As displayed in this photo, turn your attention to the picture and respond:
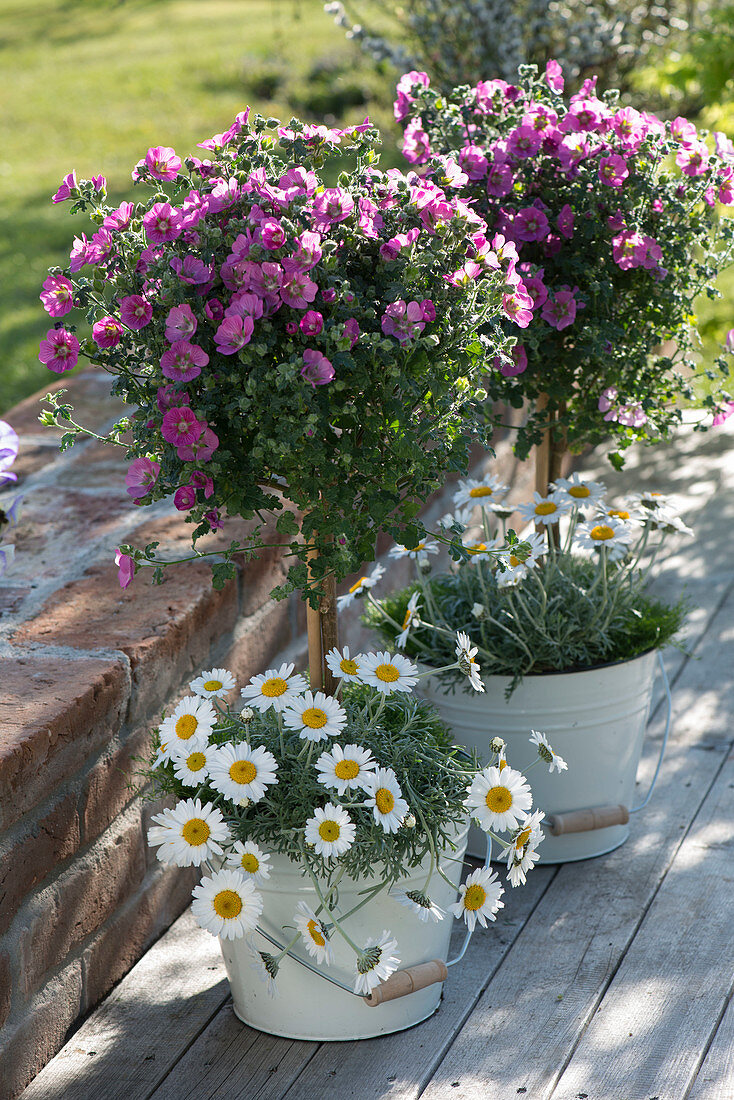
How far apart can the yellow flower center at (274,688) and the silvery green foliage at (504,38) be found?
2.93 metres

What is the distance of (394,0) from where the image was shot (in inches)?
193

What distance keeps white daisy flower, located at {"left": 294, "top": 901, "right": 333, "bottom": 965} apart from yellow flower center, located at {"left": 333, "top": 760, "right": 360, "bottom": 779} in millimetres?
176

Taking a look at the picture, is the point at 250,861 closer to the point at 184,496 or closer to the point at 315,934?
the point at 315,934

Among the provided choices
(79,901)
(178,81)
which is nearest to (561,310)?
(79,901)

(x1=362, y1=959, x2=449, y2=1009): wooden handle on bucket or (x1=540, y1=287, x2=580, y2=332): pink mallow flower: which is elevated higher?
(x1=540, y1=287, x2=580, y2=332): pink mallow flower

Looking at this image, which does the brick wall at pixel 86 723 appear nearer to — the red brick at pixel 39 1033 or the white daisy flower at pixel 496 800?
the red brick at pixel 39 1033

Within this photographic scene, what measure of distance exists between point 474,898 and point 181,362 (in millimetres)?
810

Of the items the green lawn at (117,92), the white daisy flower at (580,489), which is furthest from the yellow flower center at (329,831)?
the green lawn at (117,92)

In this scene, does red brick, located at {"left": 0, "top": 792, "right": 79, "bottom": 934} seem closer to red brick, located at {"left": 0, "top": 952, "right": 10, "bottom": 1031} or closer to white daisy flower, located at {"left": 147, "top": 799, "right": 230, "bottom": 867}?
red brick, located at {"left": 0, "top": 952, "right": 10, "bottom": 1031}

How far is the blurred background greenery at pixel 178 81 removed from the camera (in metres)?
4.20

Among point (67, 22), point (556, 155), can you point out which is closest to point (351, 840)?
point (556, 155)

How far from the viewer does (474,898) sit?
1.58 m

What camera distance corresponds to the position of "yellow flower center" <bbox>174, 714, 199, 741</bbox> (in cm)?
158

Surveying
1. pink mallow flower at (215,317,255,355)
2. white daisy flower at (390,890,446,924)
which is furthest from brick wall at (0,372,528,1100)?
pink mallow flower at (215,317,255,355)
